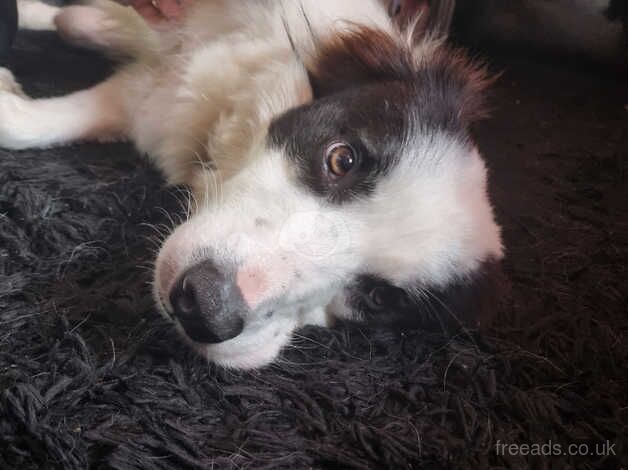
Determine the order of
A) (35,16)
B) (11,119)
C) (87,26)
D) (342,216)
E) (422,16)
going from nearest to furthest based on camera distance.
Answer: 1. (342,216)
2. (11,119)
3. (422,16)
4. (87,26)
5. (35,16)

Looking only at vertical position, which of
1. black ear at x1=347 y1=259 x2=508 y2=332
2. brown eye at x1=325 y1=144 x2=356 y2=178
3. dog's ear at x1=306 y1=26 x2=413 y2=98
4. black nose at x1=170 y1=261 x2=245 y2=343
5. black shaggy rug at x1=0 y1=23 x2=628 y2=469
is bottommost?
black shaggy rug at x1=0 y1=23 x2=628 y2=469

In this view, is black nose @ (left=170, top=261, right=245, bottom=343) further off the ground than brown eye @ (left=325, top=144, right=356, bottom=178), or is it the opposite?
brown eye @ (left=325, top=144, right=356, bottom=178)

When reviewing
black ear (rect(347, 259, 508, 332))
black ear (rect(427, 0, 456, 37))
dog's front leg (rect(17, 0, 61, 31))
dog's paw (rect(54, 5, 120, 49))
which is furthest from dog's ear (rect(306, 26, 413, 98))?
dog's front leg (rect(17, 0, 61, 31))

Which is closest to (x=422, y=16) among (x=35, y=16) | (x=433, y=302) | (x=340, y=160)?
(x=340, y=160)

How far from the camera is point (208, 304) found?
3.11 ft

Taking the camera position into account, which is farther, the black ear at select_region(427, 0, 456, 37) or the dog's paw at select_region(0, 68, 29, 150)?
A: the black ear at select_region(427, 0, 456, 37)

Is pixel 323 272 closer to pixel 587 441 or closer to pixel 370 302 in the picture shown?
pixel 370 302

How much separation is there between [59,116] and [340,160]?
826 mm

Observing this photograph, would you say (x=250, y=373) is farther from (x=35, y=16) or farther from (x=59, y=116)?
(x=35, y=16)

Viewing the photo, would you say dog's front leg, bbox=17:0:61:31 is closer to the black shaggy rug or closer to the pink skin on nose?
the black shaggy rug

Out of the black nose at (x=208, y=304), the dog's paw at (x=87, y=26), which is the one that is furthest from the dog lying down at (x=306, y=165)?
the dog's paw at (x=87, y=26)

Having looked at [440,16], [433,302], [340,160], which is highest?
[440,16]

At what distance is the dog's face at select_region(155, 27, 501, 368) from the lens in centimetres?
101

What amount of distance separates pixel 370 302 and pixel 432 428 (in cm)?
29
